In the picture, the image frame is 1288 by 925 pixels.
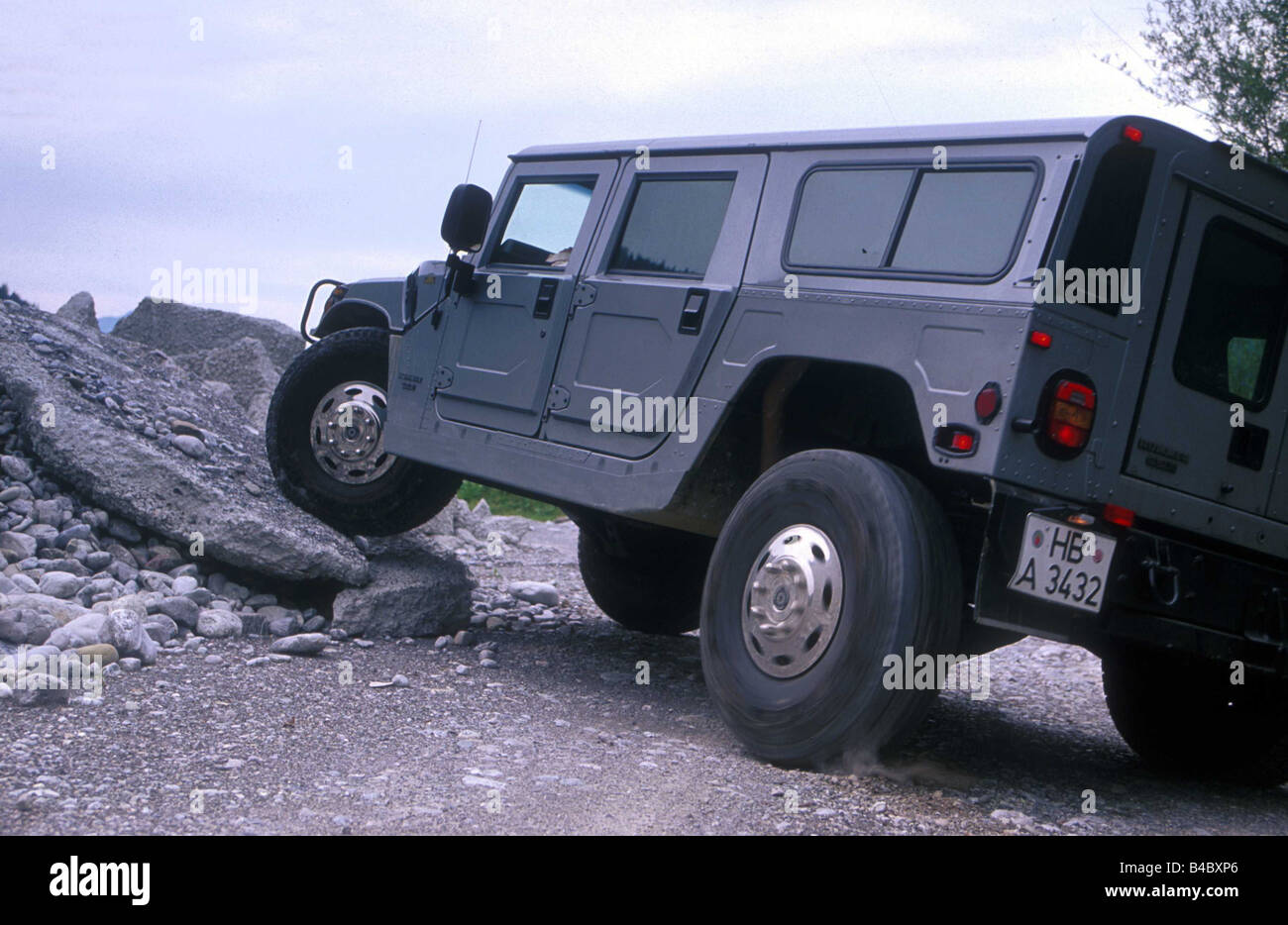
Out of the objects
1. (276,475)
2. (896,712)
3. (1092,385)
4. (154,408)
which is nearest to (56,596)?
(276,475)

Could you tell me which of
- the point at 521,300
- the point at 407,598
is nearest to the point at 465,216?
the point at 521,300

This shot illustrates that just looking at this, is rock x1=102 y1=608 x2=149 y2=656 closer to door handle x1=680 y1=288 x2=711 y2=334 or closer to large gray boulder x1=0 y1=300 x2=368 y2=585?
large gray boulder x1=0 y1=300 x2=368 y2=585

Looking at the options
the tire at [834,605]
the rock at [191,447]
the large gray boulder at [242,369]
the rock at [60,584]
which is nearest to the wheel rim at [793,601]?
the tire at [834,605]

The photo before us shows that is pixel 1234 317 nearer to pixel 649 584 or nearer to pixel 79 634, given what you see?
pixel 649 584

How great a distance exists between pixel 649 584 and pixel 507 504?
9.04m

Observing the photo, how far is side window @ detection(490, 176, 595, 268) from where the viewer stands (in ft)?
18.0

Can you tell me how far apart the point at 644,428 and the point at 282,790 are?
74.5 inches

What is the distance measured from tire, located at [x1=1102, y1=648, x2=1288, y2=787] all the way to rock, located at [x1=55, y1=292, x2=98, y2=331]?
942cm

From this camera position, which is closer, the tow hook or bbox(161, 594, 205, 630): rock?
the tow hook

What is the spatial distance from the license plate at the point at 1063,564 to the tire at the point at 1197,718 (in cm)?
114

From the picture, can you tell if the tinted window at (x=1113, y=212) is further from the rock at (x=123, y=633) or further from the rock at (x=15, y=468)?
the rock at (x=15, y=468)

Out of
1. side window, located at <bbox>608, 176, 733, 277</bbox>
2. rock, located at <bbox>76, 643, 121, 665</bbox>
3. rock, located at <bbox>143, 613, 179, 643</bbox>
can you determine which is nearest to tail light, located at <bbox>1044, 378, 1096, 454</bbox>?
side window, located at <bbox>608, 176, 733, 277</bbox>

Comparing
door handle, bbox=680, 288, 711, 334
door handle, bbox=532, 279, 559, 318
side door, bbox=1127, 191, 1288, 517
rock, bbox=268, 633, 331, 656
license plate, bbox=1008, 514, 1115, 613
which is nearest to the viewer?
license plate, bbox=1008, 514, 1115, 613

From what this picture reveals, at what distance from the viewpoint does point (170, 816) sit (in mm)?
3215
